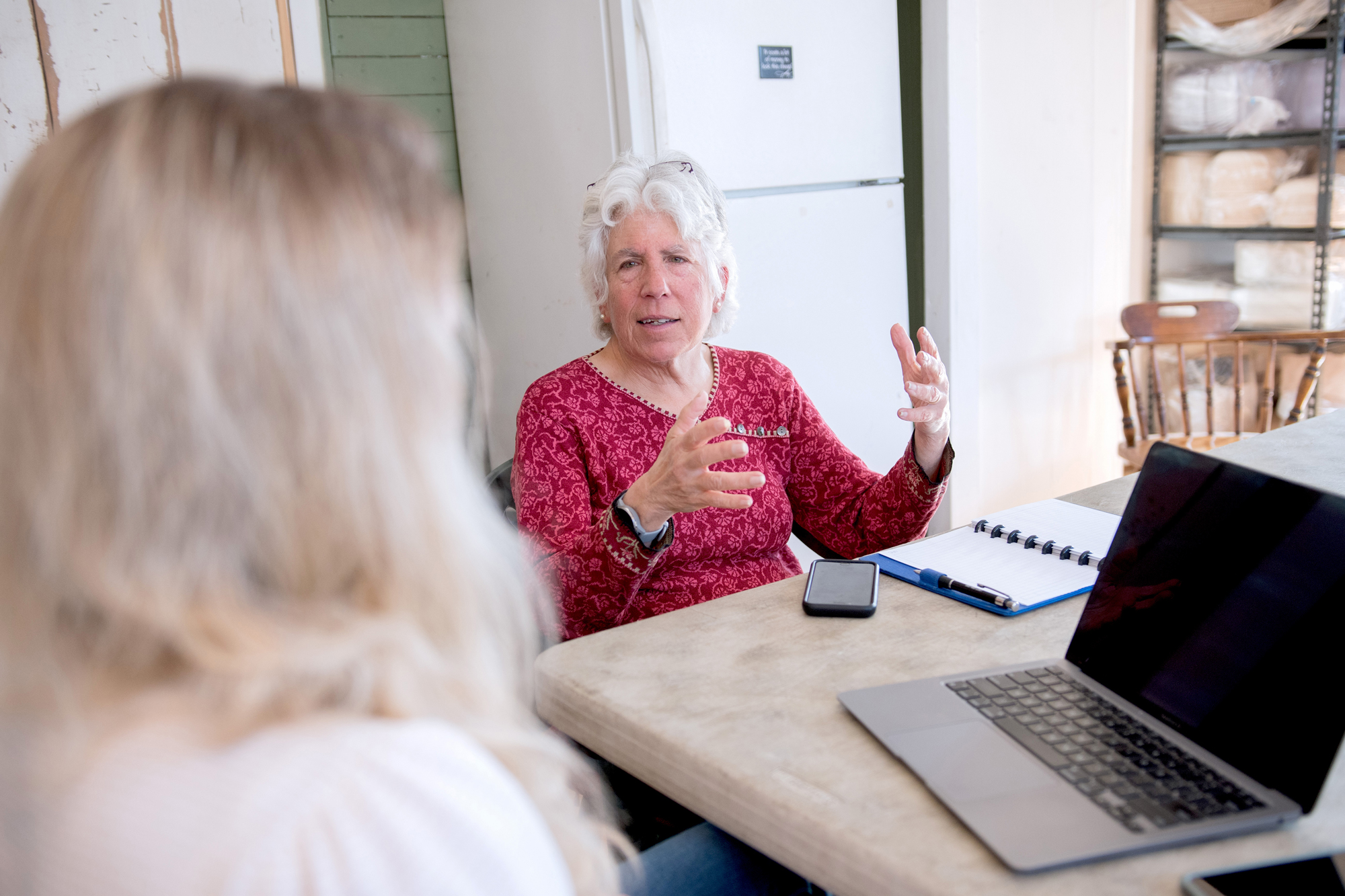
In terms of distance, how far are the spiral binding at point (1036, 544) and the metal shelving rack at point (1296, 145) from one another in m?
2.64

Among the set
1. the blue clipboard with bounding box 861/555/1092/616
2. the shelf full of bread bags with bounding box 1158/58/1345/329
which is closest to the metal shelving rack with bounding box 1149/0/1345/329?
the shelf full of bread bags with bounding box 1158/58/1345/329

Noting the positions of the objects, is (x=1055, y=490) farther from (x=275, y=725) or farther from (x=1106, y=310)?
(x=275, y=725)

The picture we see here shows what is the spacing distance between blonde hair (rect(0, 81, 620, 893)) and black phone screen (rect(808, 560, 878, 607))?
2.27 ft

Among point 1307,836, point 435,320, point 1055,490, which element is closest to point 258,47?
point 435,320

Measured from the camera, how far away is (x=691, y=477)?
1.21 metres

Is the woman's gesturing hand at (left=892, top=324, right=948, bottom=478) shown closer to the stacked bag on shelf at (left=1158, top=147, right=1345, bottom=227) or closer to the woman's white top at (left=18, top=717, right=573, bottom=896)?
the woman's white top at (left=18, top=717, right=573, bottom=896)

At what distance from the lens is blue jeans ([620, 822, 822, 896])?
1025 mm

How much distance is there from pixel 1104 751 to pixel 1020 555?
51 centimetres

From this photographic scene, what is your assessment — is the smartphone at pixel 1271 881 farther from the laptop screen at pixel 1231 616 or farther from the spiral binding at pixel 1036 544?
the spiral binding at pixel 1036 544

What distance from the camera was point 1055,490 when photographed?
140 inches

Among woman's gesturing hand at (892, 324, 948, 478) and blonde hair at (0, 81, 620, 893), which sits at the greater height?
blonde hair at (0, 81, 620, 893)

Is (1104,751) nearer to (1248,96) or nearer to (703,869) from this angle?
(703,869)

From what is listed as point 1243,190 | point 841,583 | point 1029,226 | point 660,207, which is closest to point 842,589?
point 841,583

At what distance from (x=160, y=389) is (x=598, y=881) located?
0.41m
